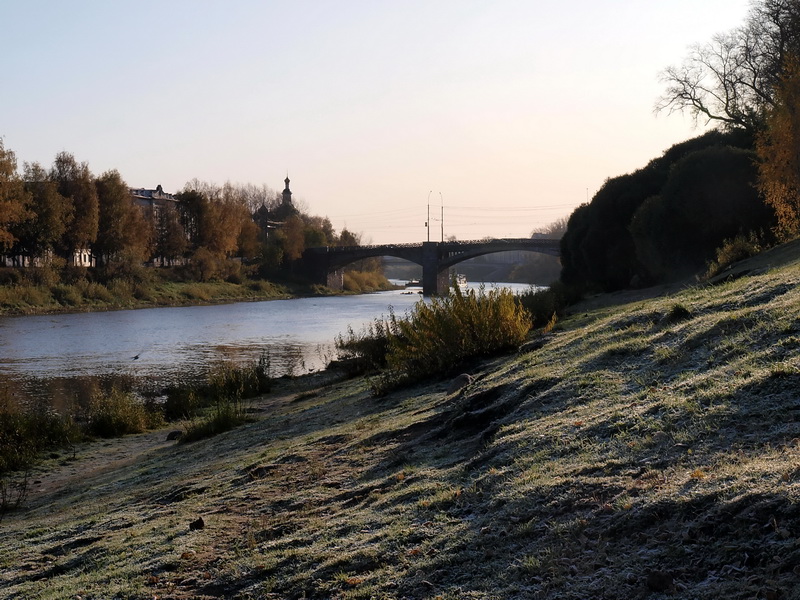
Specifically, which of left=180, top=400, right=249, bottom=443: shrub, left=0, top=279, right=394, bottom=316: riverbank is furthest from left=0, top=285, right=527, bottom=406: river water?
left=180, top=400, right=249, bottom=443: shrub

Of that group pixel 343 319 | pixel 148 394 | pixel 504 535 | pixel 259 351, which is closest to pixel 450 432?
pixel 504 535

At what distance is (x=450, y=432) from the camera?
9258mm

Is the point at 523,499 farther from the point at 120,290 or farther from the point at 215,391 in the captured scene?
the point at 120,290

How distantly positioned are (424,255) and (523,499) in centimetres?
8951

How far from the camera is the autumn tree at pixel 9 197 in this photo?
59.8 metres

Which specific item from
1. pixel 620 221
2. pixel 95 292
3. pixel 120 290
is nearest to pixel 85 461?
pixel 620 221

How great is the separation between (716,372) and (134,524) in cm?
572

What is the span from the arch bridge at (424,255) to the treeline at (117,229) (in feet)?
9.77

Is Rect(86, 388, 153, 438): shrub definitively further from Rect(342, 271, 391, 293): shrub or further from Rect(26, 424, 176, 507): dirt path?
Rect(342, 271, 391, 293): shrub

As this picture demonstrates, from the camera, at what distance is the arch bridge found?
88188 millimetres

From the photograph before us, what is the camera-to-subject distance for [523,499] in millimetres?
5980

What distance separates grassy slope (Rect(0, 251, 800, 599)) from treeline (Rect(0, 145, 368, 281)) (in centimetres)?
5648

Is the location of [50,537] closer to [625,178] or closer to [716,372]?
[716,372]

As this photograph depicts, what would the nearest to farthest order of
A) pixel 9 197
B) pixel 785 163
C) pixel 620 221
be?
1. pixel 785 163
2. pixel 620 221
3. pixel 9 197
